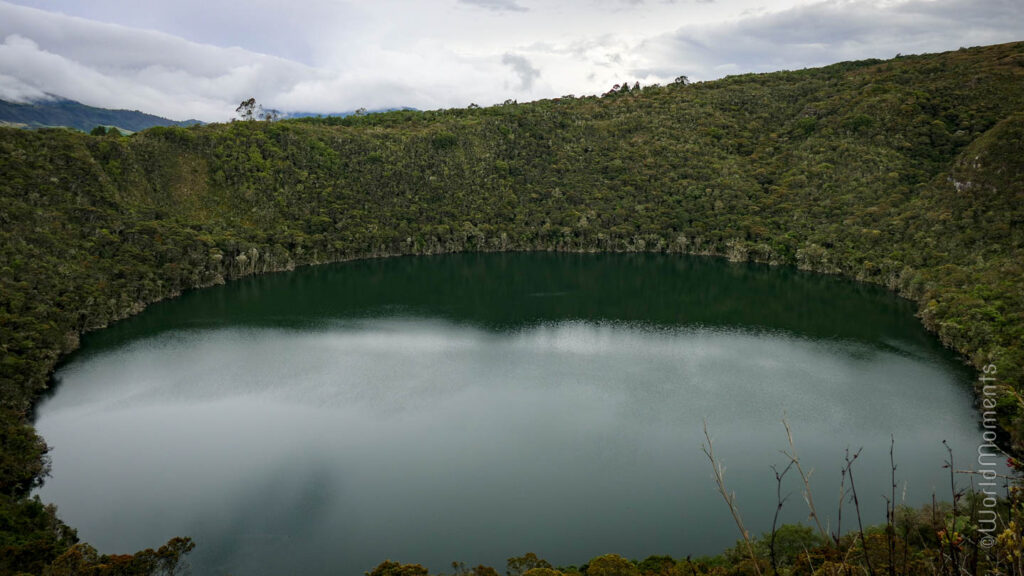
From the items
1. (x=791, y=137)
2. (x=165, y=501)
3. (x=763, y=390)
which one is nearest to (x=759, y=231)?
(x=791, y=137)

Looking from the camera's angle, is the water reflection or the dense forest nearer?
the water reflection

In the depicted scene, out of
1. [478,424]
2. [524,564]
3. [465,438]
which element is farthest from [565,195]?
[524,564]

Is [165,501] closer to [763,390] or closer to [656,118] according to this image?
[763,390]

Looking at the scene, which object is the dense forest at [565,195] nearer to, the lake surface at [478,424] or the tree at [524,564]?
the lake surface at [478,424]

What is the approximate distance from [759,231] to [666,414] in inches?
3027

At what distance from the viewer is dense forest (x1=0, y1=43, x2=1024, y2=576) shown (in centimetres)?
6322

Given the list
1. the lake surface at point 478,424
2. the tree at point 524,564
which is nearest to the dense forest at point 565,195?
the lake surface at point 478,424

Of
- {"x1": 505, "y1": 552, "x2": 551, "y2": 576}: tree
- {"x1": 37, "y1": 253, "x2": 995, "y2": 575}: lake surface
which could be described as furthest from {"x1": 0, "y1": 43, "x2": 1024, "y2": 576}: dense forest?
{"x1": 505, "y1": 552, "x2": 551, "y2": 576}: tree

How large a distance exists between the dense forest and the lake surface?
14.6 ft

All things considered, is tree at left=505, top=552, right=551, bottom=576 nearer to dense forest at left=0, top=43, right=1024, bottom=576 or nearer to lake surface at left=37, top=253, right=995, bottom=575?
lake surface at left=37, top=253, right=995, bottom=575

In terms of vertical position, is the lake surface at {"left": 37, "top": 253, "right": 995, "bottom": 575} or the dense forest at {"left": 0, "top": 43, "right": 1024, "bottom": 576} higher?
the dense forest at {"left": 0, "top": 43, "right": 1024, "bottom": 576}

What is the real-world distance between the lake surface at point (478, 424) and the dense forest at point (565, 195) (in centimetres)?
444

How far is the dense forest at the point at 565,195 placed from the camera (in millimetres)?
63219

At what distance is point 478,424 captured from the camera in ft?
149
